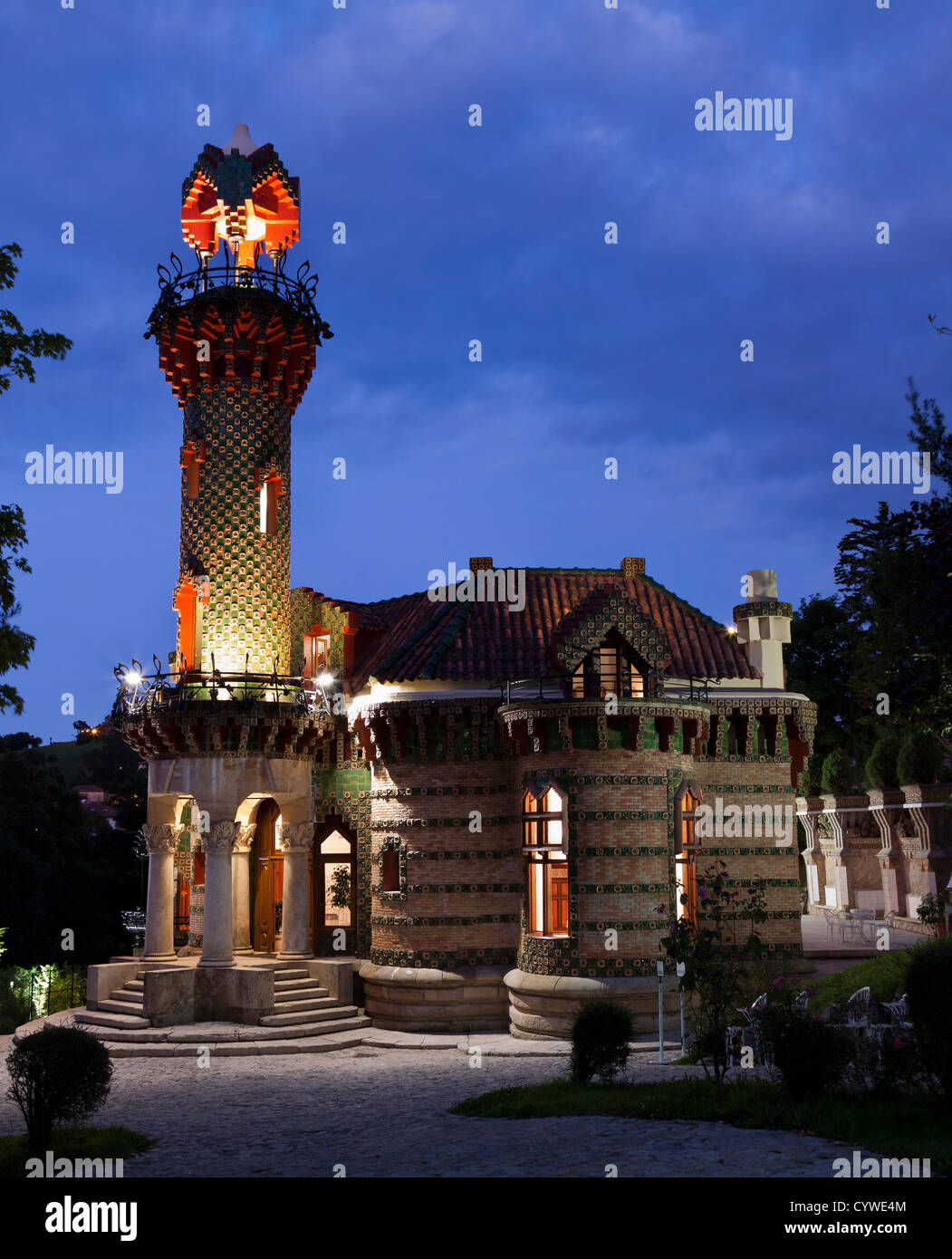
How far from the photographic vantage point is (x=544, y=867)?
2406 centimetres

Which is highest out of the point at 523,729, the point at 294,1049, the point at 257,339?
the point at 257,339

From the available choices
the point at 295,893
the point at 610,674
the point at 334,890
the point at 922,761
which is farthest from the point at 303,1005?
the point at 922,761

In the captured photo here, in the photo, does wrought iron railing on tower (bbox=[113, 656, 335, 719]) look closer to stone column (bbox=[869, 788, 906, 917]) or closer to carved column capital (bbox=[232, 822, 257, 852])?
carved column capital (bbox=[232, 822, 257, 852])

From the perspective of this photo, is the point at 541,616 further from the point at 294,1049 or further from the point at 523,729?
the point at 294,1049

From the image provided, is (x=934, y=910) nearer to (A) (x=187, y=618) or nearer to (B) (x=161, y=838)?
(B) (x=161, y=838)

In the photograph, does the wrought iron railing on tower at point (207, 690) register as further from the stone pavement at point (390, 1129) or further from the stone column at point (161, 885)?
the stone pavement at point (390, 1129)

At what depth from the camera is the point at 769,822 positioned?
1035 inches

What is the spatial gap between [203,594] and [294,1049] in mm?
10041

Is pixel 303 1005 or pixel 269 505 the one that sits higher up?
pixel 269 505

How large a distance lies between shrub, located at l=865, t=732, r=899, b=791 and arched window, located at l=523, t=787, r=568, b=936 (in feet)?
56.2

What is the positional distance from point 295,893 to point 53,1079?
13.6 meters

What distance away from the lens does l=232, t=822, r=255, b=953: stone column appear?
28047mm

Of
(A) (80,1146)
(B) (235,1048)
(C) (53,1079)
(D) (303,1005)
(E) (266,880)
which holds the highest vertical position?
(E) (266,880)
